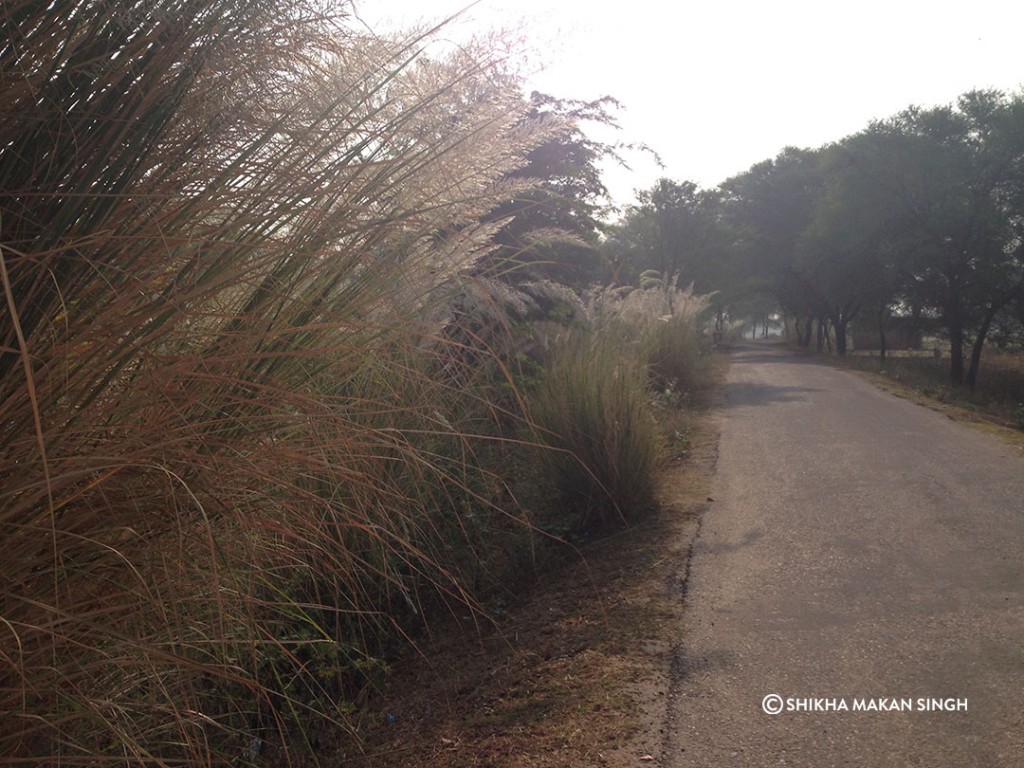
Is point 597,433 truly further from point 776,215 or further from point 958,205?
point 776,215

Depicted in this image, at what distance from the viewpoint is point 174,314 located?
178cm

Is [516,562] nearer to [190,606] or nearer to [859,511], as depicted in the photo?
[859,511]

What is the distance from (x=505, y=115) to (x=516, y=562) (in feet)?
9.27

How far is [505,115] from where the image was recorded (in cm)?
A: 248

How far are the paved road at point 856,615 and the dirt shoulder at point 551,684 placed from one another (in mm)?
145

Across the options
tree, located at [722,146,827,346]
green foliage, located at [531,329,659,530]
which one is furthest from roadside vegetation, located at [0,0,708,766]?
tree, located at [722,146,827,346]

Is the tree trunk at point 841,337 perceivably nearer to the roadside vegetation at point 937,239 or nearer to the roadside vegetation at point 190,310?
the roadside vegetation at point 937,239

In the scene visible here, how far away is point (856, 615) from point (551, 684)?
142cm

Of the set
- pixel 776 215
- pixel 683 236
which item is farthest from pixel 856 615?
pixel 776 215

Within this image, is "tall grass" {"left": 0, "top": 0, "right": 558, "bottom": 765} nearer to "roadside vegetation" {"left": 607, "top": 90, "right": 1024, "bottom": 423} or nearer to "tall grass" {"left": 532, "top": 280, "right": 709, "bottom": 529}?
"tall grass" {"left": 532, "top": 280, "right": 709, "bottom": 529}

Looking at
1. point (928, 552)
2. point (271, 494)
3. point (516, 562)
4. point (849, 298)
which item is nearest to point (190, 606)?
point (271, 494)

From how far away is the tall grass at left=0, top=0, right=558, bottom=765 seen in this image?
62.6 inches

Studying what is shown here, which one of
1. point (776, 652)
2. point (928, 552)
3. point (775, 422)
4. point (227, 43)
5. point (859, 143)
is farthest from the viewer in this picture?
point (859, 143)

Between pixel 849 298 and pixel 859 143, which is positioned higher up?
pixel 859 143
